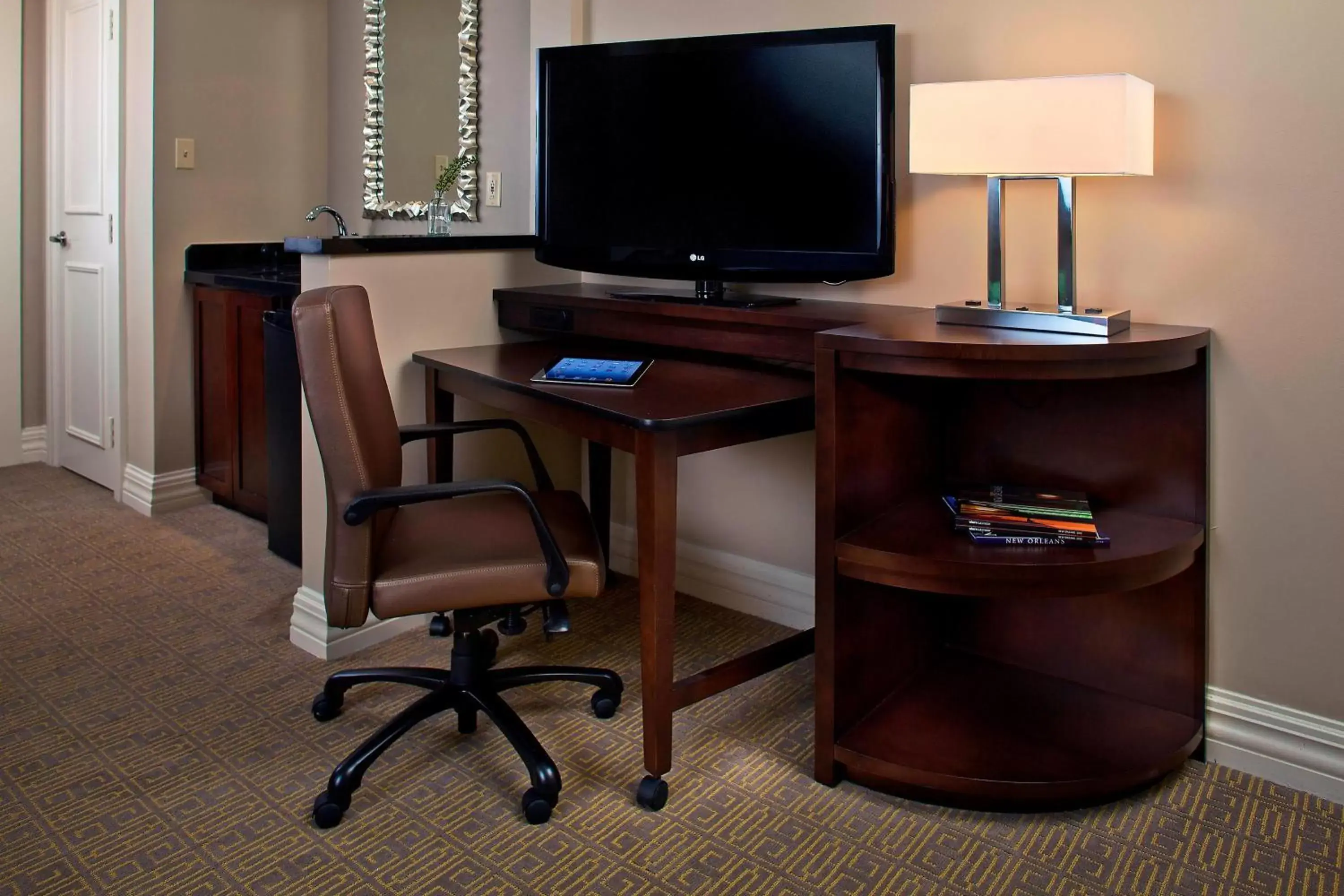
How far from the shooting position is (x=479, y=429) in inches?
95.7

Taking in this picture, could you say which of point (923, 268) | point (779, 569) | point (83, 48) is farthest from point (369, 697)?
point (83, 48)

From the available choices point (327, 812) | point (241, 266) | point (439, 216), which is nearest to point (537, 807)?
point (327, 812)

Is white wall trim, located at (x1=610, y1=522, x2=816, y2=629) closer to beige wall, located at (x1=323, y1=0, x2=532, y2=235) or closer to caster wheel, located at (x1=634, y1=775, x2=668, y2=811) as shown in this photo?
caster wheel, located at (x1=634, y1=775, x2=668, y2=811)

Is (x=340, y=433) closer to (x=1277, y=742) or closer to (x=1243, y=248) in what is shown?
(x=1243, y=248)

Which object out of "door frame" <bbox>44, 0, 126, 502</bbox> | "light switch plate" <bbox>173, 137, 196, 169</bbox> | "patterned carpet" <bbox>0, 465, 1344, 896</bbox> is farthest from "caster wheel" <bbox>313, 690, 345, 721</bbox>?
"light switch plate" <bbox>173, 137, 196, 169</bbox>

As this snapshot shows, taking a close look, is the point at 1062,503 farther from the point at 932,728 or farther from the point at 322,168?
the point at 322,168

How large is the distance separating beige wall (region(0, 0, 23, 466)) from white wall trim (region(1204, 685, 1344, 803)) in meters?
4.38

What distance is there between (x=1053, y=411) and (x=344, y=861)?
156cm

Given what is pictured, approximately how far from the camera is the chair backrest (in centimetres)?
181

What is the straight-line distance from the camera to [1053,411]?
222 cm

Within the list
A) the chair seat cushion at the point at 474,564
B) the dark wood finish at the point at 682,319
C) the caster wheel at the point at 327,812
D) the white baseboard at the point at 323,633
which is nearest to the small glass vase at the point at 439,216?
the dark wood finish at the point at 682,319

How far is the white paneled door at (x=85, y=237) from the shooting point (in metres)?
3.87

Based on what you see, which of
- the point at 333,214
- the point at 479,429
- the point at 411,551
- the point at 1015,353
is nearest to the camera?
the point at 1015,353

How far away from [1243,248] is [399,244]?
1798 millimetres
